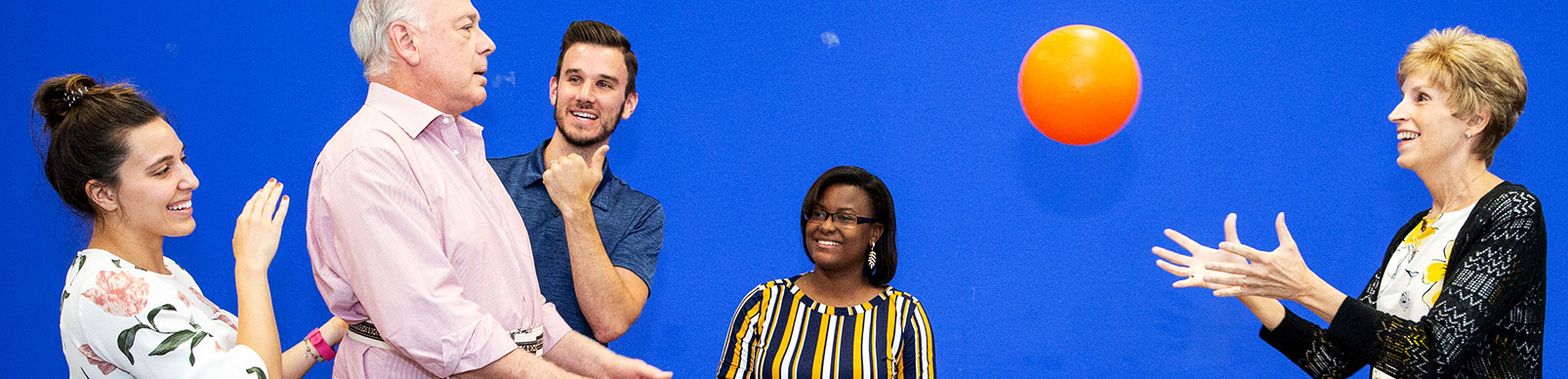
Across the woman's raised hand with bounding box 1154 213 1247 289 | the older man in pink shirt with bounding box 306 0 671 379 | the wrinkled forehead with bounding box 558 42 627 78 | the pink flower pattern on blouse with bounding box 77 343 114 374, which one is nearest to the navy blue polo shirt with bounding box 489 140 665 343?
the wrinkled forehead with bounding box 558 42 627 78

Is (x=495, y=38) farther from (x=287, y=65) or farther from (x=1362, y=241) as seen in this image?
(x=1362, y=241)

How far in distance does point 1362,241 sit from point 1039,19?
1.06 metres

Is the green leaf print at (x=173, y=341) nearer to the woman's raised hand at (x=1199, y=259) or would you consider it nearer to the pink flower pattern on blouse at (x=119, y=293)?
the pink flower pattern on blouse at (x=119, y=293)

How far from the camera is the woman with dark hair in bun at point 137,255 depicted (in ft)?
5.21

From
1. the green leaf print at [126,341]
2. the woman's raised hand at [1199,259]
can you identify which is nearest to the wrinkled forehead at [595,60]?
the green leaf print at [126,341]

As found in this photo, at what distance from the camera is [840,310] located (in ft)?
8.46

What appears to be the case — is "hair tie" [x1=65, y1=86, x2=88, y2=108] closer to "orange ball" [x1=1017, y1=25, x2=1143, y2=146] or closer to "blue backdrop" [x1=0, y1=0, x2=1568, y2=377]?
"blue backdrop" [x1=0, y1=0, x2=1568, y2=377]

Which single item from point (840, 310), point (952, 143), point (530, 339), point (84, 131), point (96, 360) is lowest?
point (96, 360)

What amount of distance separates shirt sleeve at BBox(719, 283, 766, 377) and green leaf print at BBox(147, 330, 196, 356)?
1217 millimetres

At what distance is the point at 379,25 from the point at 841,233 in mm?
1251

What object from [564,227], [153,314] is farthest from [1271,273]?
[153,314]

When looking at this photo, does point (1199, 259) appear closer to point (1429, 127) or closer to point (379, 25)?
point (1429, 127)

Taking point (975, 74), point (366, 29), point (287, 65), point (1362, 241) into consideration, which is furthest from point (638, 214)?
point (1362, 241)

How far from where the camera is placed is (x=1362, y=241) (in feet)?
10.1
